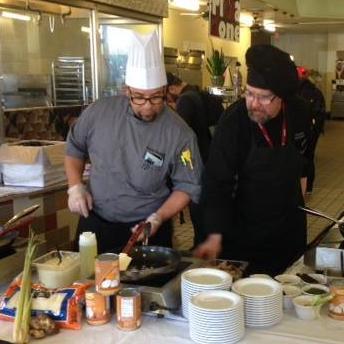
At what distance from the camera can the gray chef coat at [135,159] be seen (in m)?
2.34

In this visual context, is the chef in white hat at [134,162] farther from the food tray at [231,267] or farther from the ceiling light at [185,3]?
the ceiling light at [185,3]

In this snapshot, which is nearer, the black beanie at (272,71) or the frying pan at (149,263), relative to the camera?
the frying pan at (149,263)

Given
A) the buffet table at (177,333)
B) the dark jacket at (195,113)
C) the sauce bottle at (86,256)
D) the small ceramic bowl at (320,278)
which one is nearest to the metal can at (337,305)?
the buffet table at (177,333)

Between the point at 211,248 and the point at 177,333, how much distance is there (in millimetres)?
646

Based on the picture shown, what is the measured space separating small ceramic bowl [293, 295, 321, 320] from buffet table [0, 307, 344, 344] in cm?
2

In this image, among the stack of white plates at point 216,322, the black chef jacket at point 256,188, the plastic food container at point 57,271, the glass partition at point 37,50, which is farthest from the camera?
the glass partition at point 37,50

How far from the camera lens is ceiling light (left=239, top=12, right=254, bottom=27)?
10.3 meters

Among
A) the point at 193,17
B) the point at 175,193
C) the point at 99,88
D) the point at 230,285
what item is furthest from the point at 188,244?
the point at 193,17

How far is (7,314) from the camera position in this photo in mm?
1717

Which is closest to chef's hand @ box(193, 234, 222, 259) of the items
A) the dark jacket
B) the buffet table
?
the buffet table

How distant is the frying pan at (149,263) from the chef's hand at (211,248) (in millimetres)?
245

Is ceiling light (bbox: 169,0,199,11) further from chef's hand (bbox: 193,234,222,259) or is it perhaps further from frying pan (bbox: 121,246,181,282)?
frying pan (bbox: 121,246,181,282)

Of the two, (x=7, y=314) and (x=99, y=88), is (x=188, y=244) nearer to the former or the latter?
(x=99, y=88)

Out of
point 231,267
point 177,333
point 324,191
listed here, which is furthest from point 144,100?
point 324,191
